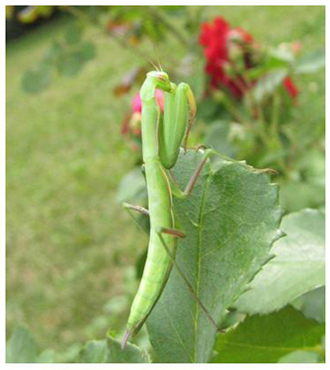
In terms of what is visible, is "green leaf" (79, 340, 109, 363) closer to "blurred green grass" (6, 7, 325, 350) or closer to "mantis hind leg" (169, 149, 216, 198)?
"mantis hind leg" (169, 149, 216, 198)

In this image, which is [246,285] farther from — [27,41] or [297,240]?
[27,41]

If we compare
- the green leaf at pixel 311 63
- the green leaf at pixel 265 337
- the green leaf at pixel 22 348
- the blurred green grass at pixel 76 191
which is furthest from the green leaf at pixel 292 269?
the blurred green grass at pixel 76 191

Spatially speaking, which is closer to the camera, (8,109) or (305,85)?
(305,85)

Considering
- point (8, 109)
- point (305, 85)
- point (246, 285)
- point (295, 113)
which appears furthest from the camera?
point (8, 109)
